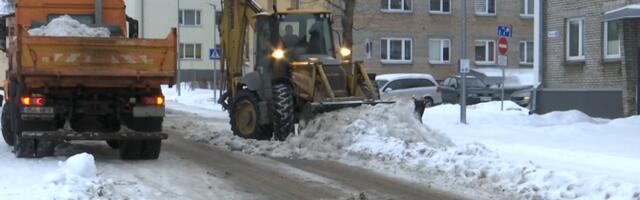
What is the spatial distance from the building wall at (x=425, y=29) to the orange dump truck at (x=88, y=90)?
2783 centimetres

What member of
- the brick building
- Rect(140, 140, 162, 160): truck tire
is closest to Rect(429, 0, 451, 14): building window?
the brick building

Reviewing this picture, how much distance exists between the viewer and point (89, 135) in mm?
11477

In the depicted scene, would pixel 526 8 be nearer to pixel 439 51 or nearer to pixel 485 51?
pixel 485 51

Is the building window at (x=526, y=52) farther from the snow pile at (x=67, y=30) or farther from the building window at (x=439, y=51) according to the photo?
the snow pile at (x=67, y=30)

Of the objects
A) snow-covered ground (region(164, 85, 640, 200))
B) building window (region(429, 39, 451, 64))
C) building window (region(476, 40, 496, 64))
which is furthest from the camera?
building window (region(476, 40, 496, 64))

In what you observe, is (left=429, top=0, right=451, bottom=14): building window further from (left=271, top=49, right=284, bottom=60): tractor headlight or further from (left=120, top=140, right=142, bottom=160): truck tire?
(left=120, top=140, right=142, bottom=160): truck tire

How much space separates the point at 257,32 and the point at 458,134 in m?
4.72

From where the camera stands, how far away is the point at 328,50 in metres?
15.8

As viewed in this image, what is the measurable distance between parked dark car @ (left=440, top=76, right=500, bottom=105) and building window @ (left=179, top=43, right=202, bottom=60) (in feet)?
101

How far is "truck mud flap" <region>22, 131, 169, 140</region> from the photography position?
1120 centimetres

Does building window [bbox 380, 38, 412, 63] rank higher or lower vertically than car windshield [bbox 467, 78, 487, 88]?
higher

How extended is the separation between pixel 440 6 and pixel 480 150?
1248 inches

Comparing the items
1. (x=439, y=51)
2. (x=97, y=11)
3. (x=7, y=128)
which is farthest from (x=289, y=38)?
(x=439, y=51)

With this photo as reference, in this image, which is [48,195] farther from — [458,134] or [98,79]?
[458,134]
